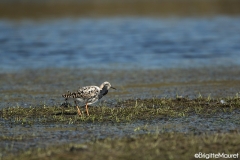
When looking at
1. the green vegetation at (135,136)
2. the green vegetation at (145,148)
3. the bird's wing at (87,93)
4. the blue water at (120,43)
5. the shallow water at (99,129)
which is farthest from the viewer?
the blue water at (120,43)

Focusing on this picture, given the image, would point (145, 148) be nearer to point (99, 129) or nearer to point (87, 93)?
point (99, 129)

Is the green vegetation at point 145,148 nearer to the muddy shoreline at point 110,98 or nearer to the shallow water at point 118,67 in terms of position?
the muddy shoreline at point 110,98

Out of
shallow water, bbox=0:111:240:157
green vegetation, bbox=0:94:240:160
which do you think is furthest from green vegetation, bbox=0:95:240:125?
shallow water, bbox=0:111:240:157

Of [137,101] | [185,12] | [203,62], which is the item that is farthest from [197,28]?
[137,101]

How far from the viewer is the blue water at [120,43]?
24.1m

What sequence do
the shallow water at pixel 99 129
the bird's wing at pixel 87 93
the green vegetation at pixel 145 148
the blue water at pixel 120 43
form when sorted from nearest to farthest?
the green vegetation at pixel 145 148 → the shallow water at pixel 99 129 → the bird's wing at pixel 87 93 → the blue water at pixel 120 43

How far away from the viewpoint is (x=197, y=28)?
37.3m

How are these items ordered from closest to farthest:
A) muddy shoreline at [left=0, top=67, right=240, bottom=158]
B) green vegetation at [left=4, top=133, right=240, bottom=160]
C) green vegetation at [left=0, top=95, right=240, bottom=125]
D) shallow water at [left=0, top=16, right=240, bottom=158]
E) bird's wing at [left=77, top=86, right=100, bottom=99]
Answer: green vegetation at [left=4, top=133, right=240, bottom=160] < muddy shoreline at [left=0, top=67, right=240, bottom=158] < shallow water at [left=0, top=16, right=240, bottom=158] < green vegetation at [left=0, top=95, right=240, bottom=125] < bird's wing at [left=77, top=86, right=100, bottom=99]

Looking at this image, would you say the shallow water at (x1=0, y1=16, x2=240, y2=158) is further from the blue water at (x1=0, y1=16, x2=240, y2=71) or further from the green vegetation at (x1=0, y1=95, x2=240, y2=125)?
the green vegetation at (x1=0, y1=95, x2=240, y2=125)

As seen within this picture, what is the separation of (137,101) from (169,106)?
3.93 ft

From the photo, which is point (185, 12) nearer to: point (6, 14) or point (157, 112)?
point (6, 14)

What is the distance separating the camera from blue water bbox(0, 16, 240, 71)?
24.1 metres

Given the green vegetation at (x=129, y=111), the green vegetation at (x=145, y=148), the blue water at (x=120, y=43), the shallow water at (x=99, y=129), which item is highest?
the blue water at (x=120, y=43)

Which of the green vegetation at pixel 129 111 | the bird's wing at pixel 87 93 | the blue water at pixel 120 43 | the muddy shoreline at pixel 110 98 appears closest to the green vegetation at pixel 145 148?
the muddy shoreline at pixel 110 98
